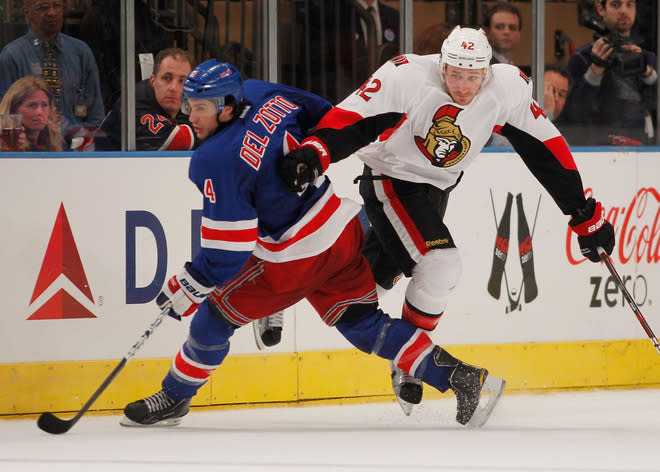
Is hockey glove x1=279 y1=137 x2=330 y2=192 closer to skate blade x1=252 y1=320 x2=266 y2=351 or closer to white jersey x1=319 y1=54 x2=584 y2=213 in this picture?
white jersey x1=319 y1=54 x2=584 y2=213

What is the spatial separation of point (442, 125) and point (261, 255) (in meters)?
0.66

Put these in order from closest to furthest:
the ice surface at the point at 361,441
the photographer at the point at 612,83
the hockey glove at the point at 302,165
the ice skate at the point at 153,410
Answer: the ice surface at the point at 361,441 → the hockey glove at the point at 302,165 → the ice skate at the point at 153,410 → the photographer at the point at 612,83

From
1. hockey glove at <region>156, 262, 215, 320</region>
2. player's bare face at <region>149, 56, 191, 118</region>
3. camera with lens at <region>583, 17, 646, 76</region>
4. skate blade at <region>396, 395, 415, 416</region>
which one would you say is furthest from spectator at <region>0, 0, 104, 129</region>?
camera with lens at <region>583, 17, 646, 76</region>

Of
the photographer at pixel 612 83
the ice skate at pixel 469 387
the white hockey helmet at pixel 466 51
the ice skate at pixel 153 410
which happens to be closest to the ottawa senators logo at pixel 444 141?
the white hockey helmet at pixel 466 51

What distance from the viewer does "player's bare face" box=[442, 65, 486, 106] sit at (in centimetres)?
311

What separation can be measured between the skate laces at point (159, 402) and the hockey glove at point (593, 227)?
1378 millimetres

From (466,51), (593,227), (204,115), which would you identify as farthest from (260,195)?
(593,227)

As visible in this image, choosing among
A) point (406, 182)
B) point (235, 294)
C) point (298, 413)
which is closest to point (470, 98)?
point (406, 182)

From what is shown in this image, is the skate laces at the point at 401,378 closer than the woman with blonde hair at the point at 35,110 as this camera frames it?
Yes

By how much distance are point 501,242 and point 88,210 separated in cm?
151

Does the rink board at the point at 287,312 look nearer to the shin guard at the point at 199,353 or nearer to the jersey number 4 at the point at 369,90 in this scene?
the shin guard at the point at 199,353

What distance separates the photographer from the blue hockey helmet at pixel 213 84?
3.03m

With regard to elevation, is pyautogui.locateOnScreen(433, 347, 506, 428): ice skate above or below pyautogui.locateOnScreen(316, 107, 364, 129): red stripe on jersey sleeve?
below

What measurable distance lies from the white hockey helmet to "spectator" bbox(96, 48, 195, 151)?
41.5 inches
